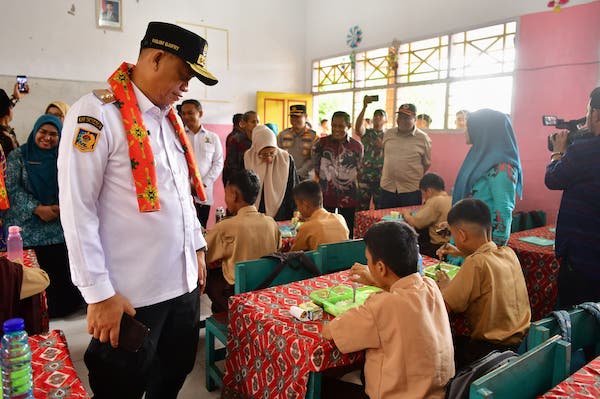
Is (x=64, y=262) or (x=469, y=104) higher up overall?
(x=469, y=104)

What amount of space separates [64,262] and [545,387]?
3303mm

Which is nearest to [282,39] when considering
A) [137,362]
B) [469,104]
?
[469,104]

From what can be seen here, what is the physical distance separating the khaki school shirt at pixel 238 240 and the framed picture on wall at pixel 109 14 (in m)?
5.25

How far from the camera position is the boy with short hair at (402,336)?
1396mm

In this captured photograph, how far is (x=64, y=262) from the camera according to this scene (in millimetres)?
3408

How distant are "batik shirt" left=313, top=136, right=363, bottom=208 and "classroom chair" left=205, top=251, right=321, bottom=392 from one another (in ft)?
7.45

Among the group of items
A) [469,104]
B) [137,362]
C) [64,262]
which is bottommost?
[64,262]

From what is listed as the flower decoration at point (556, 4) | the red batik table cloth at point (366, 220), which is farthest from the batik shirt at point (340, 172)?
the flower decoration at point (556, 4)

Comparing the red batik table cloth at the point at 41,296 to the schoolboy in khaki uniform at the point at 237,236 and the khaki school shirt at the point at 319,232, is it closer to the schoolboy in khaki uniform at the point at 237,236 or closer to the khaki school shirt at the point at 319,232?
the schoolboy in khaki uniform at the point at 237,236

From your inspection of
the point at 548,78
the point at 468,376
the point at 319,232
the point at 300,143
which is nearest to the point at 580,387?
the point at 468,376

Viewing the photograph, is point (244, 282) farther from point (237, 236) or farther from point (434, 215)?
point (434, 215)

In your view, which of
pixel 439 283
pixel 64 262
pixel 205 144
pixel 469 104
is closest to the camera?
pixel 439 283

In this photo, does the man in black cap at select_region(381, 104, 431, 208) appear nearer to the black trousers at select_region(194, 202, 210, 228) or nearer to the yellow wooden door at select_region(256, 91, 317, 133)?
the black trousers at select_region(194, 202, 210, 228)

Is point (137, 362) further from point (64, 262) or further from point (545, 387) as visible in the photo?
point (64, 262)
